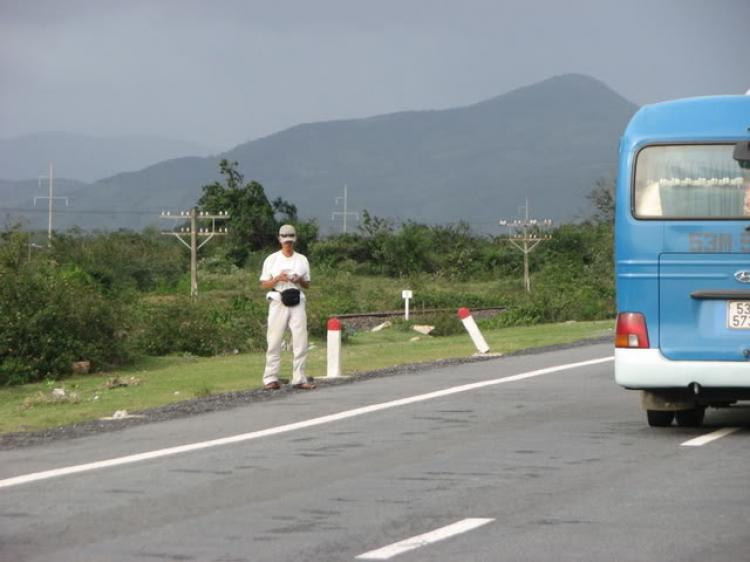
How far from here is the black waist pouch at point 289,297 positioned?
58.7 feet

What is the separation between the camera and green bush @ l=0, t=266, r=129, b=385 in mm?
26578

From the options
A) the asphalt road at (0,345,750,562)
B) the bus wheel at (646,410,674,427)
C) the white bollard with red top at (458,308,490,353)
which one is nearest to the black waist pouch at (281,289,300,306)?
the asphalt road at (0,345,750,562)

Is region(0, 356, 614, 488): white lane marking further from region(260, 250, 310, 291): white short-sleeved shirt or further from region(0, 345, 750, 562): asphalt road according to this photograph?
region(260, 250, 310, 291): white short-sleeved shirt

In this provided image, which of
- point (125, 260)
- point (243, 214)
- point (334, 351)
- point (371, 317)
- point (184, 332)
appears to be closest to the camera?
point (334, 351)

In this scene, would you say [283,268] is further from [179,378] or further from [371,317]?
[371,317]

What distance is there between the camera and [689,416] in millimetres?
13906

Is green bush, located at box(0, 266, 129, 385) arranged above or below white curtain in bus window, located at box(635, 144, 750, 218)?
below

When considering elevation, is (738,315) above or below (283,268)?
below

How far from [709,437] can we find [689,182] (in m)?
2.34

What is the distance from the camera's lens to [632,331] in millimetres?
12883

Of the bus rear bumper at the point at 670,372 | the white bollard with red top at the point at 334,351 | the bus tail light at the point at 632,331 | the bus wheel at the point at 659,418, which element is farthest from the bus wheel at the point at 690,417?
the white bollard with red top at the point at 334,351

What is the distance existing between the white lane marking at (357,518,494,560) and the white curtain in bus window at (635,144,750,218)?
519cm

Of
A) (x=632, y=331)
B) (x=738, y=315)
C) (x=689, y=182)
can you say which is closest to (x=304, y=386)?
(x=632, y=331)

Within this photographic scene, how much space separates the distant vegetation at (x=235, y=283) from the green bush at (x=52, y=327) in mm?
26
